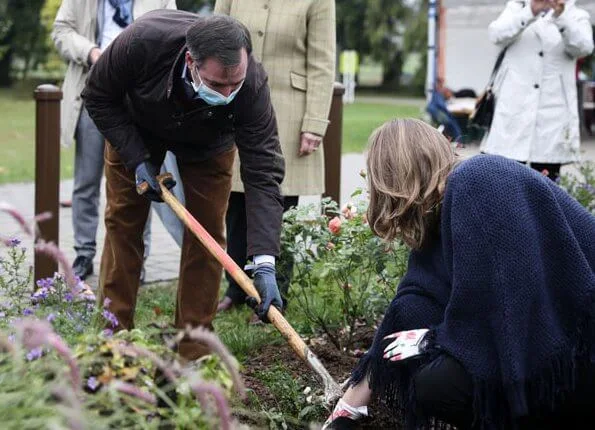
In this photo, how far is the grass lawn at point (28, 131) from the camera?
1212 centimetres

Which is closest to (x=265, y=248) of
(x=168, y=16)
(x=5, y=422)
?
(x=168, y=16)

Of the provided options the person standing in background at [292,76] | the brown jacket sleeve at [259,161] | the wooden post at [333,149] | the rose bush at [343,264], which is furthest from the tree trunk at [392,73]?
the brown jacket sleeve at [259,161]

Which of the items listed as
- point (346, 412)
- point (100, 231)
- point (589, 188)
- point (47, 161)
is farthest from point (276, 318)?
point (100, 231)

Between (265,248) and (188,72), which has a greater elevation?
(188,72)

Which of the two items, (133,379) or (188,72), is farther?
(188,72)

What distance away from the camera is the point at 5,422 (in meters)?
2.15

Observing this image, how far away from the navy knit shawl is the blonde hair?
10 centimetres

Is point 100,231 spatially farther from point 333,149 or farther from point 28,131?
point 28,131

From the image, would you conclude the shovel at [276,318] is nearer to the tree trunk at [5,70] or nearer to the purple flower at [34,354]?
the purple flower at [34,354]

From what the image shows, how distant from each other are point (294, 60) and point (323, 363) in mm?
1641

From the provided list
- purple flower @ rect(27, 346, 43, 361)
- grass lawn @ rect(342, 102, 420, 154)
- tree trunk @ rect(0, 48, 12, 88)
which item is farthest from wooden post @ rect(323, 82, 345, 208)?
tree trunk @ rect(0, 48, 12, 88)

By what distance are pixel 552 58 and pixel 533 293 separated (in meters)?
3.86

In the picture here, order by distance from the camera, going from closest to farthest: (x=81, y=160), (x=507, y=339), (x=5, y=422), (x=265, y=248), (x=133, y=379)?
(x=5, y=422) < (x=133, y=379) < (x=507, y=339) < (x=265, y=248) < (x=81, y=160)

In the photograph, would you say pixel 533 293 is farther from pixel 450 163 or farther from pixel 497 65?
→ pixel 497 65
